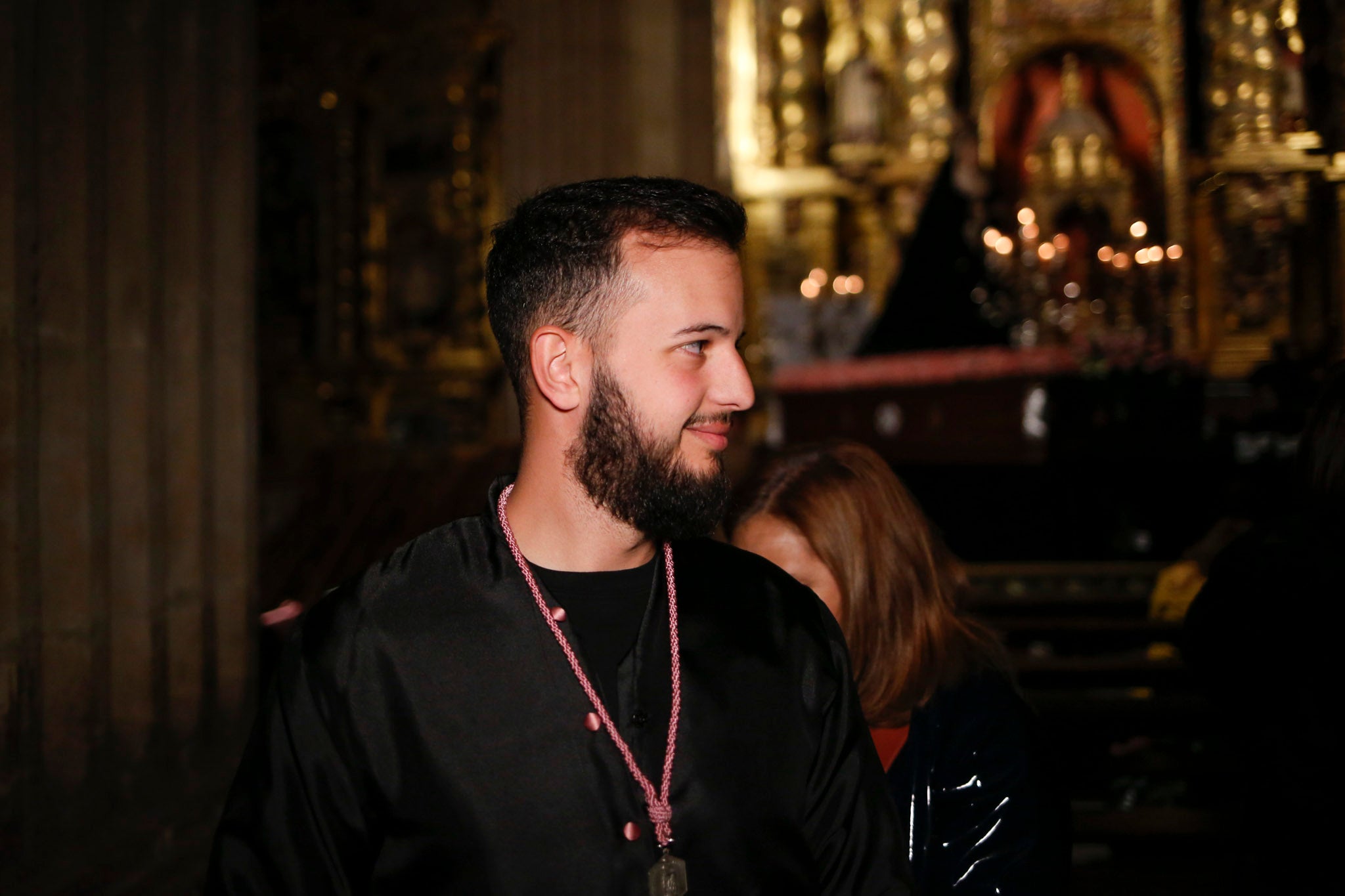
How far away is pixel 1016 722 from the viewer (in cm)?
200

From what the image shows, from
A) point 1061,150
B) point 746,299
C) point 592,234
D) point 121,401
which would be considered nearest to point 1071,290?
point 1061,150

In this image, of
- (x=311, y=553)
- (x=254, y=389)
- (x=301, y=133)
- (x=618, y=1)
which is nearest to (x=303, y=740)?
(x=254, y=389)

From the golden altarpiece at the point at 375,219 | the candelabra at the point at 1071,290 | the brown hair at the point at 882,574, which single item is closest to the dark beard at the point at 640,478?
the brown hair at the point at 882,574

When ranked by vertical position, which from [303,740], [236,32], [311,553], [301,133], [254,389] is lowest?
[311,553]

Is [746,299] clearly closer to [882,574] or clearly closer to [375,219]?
[375,219]

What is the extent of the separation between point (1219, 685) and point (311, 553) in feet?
21.0

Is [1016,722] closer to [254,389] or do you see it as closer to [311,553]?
[254,389]

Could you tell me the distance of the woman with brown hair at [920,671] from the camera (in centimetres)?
191

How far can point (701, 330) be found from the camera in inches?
57.1

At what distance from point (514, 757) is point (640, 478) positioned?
39 centimetres

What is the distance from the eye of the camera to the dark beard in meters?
1.45

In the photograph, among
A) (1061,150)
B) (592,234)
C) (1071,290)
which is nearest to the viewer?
(592,234)

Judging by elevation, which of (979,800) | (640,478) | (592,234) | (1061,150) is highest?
(1061,150)

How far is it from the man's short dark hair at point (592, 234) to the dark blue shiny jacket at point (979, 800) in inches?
39.2
